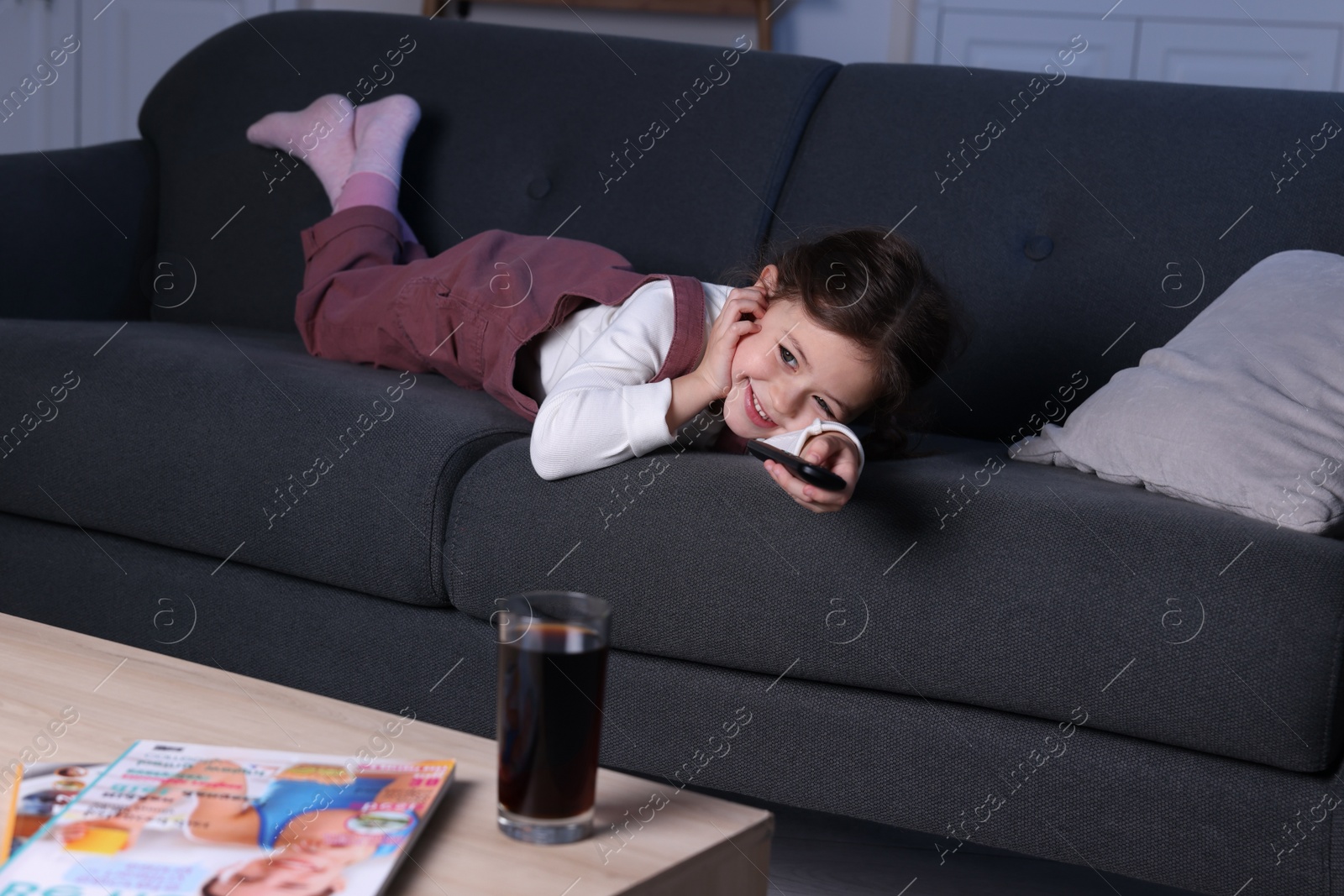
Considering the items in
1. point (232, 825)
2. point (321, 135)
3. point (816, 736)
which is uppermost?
point (321, 135)

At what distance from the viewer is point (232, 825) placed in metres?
0.55

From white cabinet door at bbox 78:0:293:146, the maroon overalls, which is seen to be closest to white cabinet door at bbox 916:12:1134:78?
the maroon overalls

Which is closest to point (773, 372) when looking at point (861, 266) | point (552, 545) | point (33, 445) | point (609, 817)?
point (861, 266)

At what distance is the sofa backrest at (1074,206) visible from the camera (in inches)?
57.6

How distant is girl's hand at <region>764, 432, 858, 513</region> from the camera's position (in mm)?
1004

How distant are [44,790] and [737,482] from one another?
0.65 m

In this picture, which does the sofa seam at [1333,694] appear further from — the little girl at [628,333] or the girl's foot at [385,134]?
the girl's foot at [385,134]

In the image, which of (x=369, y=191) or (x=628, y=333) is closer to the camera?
(x=628, y=333)

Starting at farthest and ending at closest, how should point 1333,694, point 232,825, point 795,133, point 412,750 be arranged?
point 795,133 → point 1333,694 → point 412,750 → point 232,825

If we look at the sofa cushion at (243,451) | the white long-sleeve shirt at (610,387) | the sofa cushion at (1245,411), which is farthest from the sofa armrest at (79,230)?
the sofa cushion at (1245,411)

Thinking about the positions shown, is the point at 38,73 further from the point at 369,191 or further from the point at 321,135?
the point at 369,191

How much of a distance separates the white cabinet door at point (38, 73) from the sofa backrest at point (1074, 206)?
2845 millimetres

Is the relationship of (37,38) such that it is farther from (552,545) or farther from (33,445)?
(552,545)

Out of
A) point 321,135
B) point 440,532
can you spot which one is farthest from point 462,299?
Result: point 321,135
